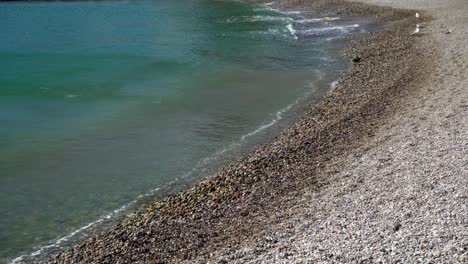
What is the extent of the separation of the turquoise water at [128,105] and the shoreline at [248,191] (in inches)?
46.5

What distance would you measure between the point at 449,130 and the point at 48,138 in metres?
14.5

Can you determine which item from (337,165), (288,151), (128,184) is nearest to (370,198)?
(337,165)

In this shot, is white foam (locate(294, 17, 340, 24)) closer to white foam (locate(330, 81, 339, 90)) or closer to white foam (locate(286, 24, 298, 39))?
white foam (locate(286, 24, 298, 39))

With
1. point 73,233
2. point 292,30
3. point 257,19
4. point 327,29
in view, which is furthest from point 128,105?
point 257,19

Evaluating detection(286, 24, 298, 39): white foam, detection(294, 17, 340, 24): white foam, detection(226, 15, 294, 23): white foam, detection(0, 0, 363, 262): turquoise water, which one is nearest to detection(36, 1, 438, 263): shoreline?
detection(0, 0, 363, 262): turquoise water

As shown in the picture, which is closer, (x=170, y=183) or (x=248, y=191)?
(x=248, y=191)

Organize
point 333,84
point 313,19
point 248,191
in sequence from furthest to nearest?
point 313,19
point 333,84
point 248,191

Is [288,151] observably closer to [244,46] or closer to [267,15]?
[244,46]

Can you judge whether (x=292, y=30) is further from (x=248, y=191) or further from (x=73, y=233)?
(x=73, y=233)

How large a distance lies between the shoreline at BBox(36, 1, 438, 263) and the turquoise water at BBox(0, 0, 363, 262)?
1.18 metres

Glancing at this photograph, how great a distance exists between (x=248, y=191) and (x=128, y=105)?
1216 centimetres

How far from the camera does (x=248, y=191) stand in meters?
15.6

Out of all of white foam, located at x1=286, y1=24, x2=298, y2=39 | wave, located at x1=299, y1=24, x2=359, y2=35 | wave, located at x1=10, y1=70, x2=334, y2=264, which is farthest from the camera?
wave, located at x1=299, y1=24, x2=359, y2=35

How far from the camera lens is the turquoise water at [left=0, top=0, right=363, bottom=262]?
16822 mm
